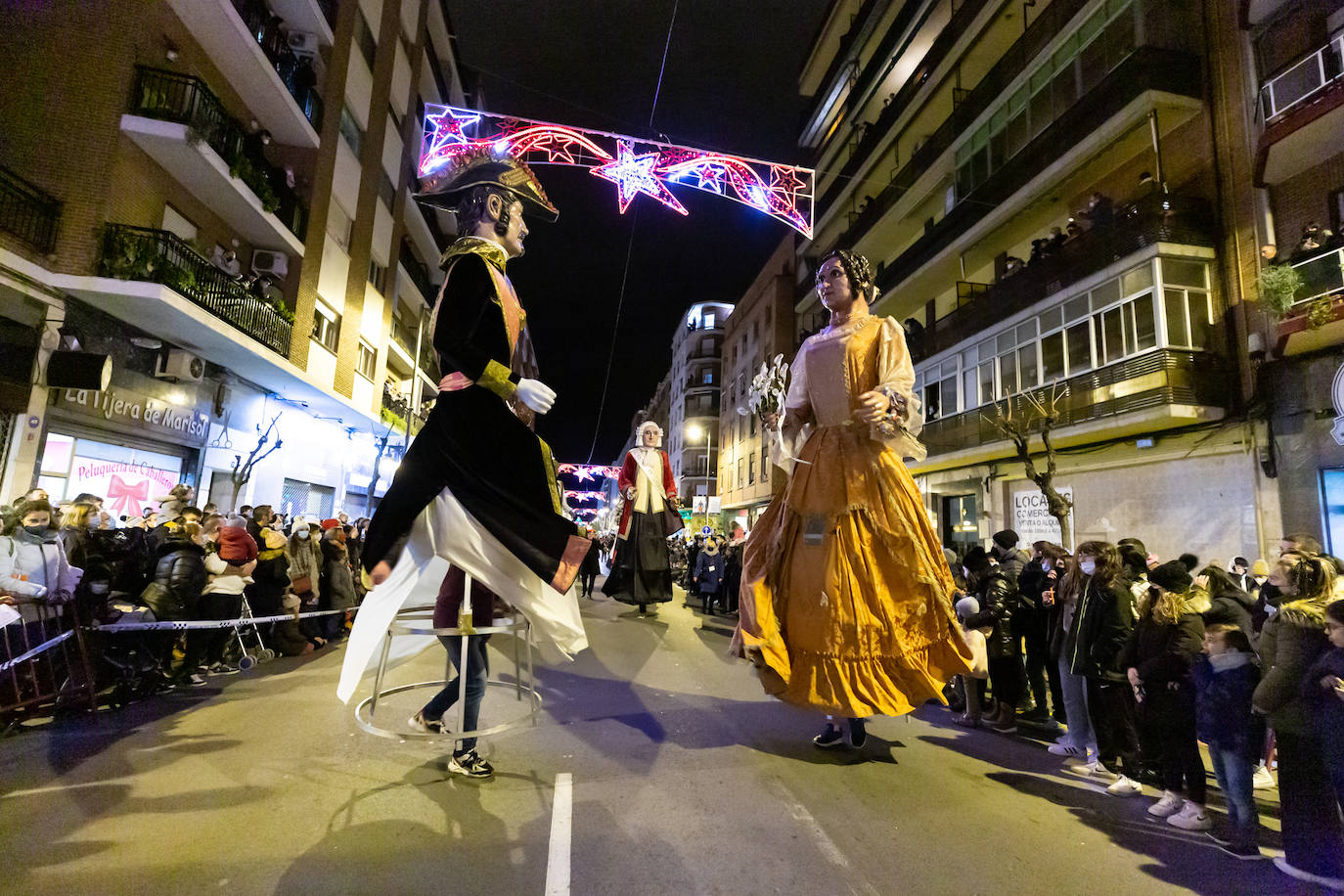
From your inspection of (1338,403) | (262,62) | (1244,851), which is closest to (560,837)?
(1244,851)

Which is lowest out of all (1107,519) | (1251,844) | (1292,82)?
(1251,844)

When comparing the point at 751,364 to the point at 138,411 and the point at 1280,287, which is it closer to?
the point at 1280,287

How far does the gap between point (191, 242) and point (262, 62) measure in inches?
163

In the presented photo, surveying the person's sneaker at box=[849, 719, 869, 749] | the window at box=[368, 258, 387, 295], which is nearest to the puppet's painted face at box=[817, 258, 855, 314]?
the person's sneaker at box=[849, 719, 869, 749]

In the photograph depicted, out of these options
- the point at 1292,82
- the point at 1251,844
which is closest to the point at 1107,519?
the point at 1292,82

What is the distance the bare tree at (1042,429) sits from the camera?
12.0 meters

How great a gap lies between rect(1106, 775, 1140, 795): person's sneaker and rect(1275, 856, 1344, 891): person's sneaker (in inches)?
31.0

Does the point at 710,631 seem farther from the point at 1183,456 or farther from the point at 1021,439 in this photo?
the point at 1183,456

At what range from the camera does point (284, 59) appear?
582 inches

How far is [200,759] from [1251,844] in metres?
5.23

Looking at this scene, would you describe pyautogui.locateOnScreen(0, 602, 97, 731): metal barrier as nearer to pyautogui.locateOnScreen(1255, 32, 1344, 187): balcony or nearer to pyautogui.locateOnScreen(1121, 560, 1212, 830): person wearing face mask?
pyautogui.locateOnScreen(1121, 560, 1212, 830): person wearing face mask

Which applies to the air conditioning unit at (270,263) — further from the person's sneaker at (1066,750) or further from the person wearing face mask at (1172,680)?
the person wearing face mask at (1172,680)

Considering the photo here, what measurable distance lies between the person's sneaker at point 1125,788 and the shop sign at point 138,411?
520 inches

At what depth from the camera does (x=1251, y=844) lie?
121 inches
